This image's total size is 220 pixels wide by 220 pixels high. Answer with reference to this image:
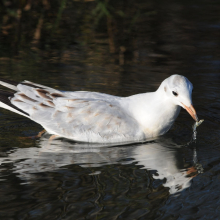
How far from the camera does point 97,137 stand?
22.2ft

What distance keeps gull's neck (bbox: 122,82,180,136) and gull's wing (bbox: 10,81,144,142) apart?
0.40ft

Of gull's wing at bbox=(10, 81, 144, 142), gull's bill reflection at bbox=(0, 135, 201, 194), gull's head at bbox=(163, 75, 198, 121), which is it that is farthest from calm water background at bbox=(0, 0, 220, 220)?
gull's head at bbox=(163, 75, 198, 121)

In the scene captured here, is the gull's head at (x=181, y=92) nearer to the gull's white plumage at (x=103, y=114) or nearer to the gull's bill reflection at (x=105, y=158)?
the gull's white plumage at (x=103, y=114)

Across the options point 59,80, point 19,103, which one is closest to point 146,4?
point 59,80

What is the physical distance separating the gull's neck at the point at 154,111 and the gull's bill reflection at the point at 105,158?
0.26 m

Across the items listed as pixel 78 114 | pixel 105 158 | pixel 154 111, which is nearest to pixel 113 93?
pixel 78 114

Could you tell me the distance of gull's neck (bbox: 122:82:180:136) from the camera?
669 centimetres

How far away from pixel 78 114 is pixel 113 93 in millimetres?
1965

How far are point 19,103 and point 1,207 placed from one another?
2.49 meters

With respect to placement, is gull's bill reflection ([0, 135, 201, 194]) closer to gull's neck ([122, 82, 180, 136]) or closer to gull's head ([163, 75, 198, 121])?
gull's neck ([122, 82, 180, 136])

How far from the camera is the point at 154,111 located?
6727 millimetres

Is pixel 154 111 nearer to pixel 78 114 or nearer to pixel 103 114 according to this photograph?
pixel 103 114

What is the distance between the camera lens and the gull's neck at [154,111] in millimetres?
6691

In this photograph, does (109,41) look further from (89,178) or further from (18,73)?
(89,178)
